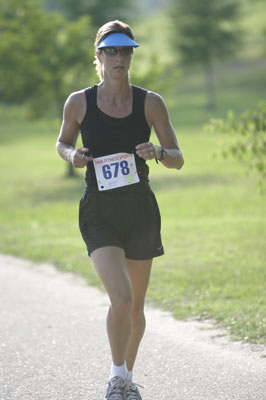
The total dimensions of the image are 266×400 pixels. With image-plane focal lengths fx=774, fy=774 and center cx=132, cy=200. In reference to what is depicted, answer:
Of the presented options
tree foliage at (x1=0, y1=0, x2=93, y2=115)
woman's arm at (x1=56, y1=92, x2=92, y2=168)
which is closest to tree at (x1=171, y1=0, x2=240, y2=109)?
tree foliage at (x1=0, y1=0, x2=93, y2=115)

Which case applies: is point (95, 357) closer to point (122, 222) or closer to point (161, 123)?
point (122, 222)

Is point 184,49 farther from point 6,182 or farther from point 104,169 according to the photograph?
point 104,169

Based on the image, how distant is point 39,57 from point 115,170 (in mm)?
21420

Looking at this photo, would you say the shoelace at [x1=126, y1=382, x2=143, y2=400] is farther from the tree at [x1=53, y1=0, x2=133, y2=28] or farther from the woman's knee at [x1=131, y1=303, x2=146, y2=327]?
the tree at [x1=53, y1=0, x2=133, y2=28]

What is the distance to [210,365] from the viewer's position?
5.60m

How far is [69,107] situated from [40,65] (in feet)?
71.2

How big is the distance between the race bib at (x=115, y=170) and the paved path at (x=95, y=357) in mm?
1431

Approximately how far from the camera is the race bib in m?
4.53

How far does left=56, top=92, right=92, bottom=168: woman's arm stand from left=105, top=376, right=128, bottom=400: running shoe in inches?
50.7

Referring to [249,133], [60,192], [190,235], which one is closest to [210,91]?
[60,192]

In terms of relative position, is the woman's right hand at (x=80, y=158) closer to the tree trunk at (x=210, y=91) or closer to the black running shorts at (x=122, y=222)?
the black running shorts at (x=122, y=222)

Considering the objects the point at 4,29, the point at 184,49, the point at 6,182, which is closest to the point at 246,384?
the point at 4,29

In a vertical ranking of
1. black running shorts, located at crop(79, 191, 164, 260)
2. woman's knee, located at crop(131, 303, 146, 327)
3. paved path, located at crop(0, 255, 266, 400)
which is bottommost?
paved path, located at crop(0, 255, 266, 400)

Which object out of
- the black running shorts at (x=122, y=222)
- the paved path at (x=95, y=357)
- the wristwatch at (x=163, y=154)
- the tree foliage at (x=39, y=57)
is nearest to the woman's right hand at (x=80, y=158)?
the black running shorts at (x=122, y=222)
